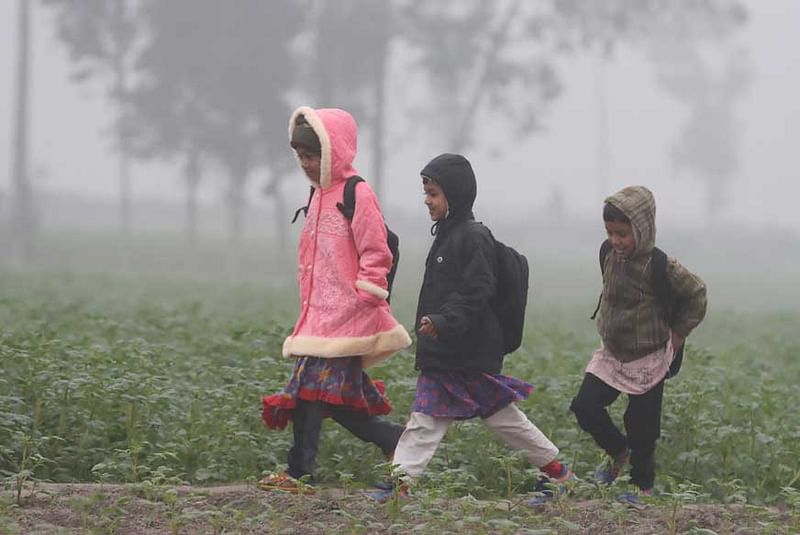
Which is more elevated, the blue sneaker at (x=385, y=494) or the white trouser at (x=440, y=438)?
the white trouser at (x=440, y=438)

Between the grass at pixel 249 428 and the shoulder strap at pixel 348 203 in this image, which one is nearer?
the shoulder strap at pixel 348 203

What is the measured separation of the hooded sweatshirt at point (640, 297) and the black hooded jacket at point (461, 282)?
572 mm

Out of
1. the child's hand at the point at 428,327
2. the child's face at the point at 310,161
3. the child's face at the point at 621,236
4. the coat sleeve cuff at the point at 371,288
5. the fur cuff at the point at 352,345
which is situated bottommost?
the fur cuff at the point at 352,345

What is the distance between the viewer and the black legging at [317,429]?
650cm

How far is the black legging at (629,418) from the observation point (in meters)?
6.47

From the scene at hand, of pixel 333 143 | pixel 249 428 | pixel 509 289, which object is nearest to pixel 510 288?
pixel 509 289

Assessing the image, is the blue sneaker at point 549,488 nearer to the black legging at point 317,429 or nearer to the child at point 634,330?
the child at point 634,330

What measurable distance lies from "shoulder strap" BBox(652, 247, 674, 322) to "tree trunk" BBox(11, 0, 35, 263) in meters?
34.4

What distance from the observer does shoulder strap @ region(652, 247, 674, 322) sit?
6.30 metres

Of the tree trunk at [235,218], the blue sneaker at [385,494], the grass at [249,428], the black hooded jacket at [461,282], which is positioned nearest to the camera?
the blue sneaker at [385,494]

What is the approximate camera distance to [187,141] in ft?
140

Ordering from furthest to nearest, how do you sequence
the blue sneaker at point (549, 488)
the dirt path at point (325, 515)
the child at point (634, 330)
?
the child at point (634, 330), the blue sneaker at point (549, 488), the dirt path at point (325, 515)

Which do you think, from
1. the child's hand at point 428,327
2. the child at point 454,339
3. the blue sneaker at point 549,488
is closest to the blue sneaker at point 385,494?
the child at point 454,339

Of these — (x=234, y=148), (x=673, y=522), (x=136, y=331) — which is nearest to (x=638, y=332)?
(x=673, y=522)
